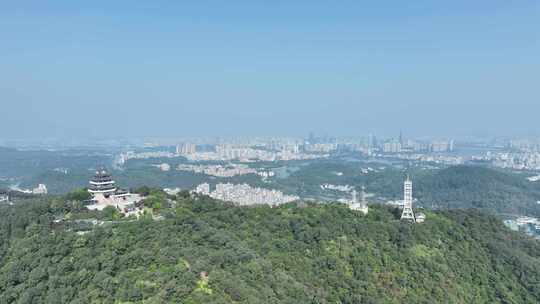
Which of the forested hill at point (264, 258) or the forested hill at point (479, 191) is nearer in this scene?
the forested hill at point (264, 258)

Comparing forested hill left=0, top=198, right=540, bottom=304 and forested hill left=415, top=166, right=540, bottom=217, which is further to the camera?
forested hill left=415, top=166, right=540, bottom=217

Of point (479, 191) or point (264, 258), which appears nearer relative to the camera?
point (264, 258)

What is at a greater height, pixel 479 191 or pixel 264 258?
pixel 264 258

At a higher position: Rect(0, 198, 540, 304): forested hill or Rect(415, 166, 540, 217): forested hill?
Rect(0, 198, 540, 304): forested hill
